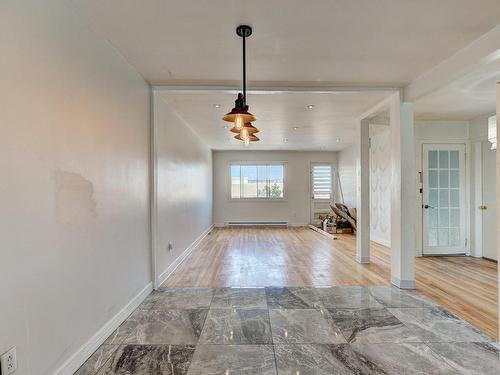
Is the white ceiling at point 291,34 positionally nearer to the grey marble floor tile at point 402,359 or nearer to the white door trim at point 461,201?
the grey marble floor tile at point 402,359

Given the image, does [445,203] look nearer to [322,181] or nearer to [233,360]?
[322,181]

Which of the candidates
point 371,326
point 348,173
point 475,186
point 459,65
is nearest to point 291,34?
point 459,65

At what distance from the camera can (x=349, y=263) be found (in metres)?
4.35

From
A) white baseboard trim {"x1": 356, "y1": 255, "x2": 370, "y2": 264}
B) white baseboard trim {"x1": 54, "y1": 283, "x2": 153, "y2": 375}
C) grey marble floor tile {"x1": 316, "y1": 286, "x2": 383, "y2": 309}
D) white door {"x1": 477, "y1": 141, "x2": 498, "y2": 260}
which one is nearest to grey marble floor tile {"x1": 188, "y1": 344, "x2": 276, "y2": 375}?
white baseboard trim {"x1": 54, "y1": 283, "x2": 153, "y2": 375}

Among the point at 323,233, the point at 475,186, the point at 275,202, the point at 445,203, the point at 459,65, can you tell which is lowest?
the point at 323,233

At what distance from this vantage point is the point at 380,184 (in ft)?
18.8

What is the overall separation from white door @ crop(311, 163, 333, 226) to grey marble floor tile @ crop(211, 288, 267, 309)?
600cm

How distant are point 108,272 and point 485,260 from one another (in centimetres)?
557

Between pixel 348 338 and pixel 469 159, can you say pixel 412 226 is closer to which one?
pixel 348 338

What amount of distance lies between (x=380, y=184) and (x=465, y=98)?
2371 millimetres

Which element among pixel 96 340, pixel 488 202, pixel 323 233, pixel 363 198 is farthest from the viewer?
pixel 323 233

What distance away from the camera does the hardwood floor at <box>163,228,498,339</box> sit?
2.94 meters

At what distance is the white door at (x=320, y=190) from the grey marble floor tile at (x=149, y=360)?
23.7 feet

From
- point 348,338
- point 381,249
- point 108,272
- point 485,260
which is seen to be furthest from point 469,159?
point 108,272
